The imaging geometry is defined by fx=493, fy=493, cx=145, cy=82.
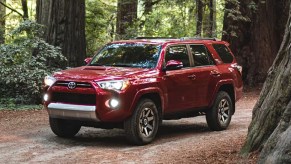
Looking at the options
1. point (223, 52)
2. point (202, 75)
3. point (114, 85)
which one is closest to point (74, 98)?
point (114, 85)

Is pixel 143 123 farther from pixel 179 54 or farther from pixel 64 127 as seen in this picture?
pixel 179 54

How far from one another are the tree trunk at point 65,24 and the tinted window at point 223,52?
6144mm

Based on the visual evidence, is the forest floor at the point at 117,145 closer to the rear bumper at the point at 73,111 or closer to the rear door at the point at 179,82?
the rear bumper at the point at 73,111

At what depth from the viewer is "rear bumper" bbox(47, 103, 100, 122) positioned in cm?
888

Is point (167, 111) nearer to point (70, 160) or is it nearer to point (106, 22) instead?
point (70, 160)

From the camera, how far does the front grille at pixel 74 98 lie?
9.00 metres

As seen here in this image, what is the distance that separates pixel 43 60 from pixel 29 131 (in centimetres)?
454

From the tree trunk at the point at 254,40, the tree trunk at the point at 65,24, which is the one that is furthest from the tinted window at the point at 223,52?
the tree trunk at the point at 254,40

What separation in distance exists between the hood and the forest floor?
1311 millimetres

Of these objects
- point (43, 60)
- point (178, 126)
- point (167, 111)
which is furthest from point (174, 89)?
point (43, 60)

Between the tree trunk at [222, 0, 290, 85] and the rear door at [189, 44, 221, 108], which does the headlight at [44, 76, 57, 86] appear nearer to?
the rear door at [189, 44, 221, 108]

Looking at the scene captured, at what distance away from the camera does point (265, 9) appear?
21594 millimetres

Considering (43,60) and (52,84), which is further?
(43,60)

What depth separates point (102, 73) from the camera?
9.31 metres
